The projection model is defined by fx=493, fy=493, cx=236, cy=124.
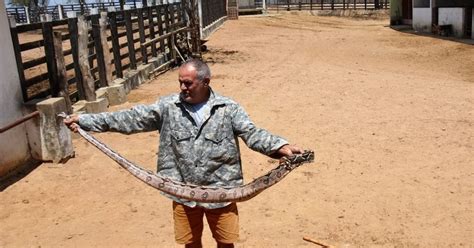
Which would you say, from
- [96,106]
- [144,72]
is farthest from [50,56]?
[144,72]

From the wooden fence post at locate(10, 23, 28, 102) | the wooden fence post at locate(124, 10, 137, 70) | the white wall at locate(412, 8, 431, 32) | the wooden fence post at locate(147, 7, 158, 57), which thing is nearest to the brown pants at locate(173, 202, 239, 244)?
the wooden fence post at locate(10, 23, 28, 102)

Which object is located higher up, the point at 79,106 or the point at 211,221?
the point at 211,221

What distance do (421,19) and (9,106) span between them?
22150 millimetres

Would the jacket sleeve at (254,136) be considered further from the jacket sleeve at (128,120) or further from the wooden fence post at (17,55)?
the wooden fence post at (17,55)

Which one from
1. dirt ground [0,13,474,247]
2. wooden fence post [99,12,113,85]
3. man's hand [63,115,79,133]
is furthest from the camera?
wooden fence post [99,12,113,85]

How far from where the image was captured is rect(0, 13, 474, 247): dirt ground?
15.4 ft

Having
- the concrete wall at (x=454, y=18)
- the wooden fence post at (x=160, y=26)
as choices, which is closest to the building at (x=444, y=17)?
the concrete wall at (x=454, y=18)

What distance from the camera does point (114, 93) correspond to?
9.79m

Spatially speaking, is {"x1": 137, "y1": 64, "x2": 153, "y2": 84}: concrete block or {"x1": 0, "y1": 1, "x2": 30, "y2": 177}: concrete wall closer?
{"x1": 0, "y1": 1, "x2": 30, "y2": 177}: concrete wall

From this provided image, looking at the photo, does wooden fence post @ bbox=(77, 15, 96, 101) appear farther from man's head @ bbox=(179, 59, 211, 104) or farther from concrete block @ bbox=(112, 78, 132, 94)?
man's head @ bbox=(179, 59, 211, 104)

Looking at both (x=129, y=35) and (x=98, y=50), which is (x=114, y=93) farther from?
(x=129, y=35)

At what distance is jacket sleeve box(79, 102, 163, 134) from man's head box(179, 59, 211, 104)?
0.78 ft

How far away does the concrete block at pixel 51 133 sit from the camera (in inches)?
255

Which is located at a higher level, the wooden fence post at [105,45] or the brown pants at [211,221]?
the wooden fence post at [105,45]
